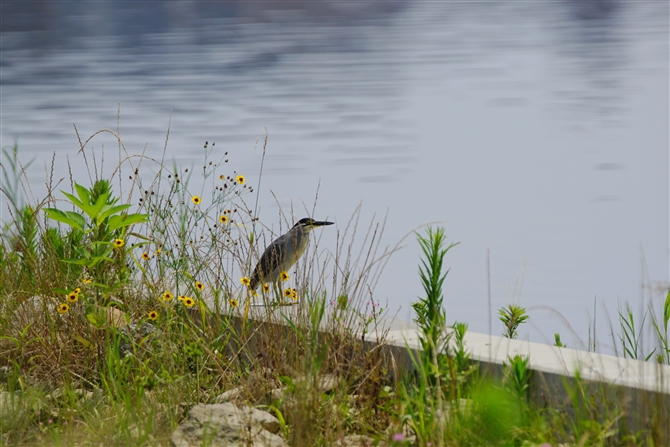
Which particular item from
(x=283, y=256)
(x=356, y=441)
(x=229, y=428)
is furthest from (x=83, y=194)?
(x=356, y=441)

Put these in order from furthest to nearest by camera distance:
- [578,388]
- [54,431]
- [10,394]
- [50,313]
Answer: [50,313], [10,394], [54,431], [578,388]

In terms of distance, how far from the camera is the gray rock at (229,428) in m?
2.33

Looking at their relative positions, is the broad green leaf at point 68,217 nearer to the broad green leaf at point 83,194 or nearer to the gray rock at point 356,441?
the broad green leaf at point 83,194

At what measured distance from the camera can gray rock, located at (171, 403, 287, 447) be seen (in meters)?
2.33

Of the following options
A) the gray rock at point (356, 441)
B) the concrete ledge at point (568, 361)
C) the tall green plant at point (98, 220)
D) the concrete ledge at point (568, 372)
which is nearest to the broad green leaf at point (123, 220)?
the tall green plant at point (98, 220)

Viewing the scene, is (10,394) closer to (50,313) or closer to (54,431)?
(54,431)

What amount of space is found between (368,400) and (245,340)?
0.59 metres

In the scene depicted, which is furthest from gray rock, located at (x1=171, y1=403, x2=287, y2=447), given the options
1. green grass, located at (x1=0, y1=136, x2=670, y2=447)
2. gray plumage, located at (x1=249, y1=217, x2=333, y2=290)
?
gray plumage, located at (x1=249, y1=217, x2=333, y2=290)

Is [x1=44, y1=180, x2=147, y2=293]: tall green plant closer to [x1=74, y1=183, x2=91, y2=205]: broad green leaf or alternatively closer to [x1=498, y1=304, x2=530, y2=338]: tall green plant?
[x1=74, y1=183, x2=91, y2=205]: broad green leaf

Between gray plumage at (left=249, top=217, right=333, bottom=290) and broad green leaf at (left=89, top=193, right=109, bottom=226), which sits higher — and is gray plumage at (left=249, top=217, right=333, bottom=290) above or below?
below

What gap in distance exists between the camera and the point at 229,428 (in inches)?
94.2

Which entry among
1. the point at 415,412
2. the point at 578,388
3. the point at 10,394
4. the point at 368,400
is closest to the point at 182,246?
the point at 10,394

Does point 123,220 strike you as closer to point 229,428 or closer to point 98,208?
point 98,208

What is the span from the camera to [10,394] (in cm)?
272
